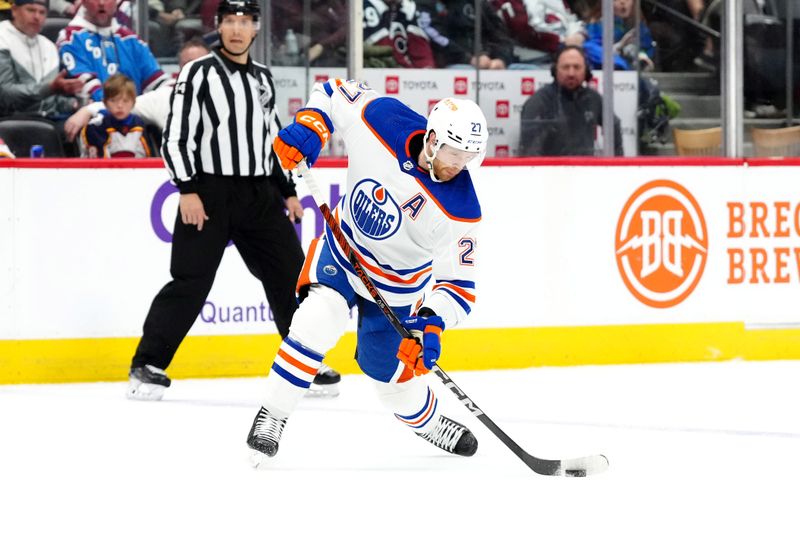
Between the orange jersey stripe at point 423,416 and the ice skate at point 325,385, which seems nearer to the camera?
the orange jersey stripe at point 423,416

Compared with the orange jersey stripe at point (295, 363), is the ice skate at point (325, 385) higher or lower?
lower

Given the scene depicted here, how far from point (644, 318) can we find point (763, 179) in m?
0.77

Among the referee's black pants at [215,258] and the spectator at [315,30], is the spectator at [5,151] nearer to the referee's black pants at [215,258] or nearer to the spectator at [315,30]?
the referee's black pants at [215,258]

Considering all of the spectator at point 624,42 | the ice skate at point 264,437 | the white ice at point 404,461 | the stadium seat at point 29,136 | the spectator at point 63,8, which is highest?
the spectator at point 63,8

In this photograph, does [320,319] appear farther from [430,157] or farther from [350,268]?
[430,157]

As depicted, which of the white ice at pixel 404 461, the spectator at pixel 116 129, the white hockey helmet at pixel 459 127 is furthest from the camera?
the spectator at pixel 116 129

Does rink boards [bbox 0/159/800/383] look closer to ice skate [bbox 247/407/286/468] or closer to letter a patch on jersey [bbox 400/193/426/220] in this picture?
ice skate [bbox 247/407/286/468]

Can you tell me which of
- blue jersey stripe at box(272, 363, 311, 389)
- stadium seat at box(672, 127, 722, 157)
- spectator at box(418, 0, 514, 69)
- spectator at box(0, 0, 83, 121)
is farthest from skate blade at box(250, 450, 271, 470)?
stadium seat at box(672, 127, 722, 157)

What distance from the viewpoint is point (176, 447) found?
12.2 feet

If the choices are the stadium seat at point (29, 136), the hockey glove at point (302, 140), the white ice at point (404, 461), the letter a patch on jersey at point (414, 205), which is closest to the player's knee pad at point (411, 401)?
the white ice at point (404, 461)

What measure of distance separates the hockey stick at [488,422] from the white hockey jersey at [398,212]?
37mm

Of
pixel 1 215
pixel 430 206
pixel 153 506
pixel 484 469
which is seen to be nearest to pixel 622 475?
pixel 484 469

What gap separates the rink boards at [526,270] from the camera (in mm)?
4887

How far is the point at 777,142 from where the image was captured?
602 cm
